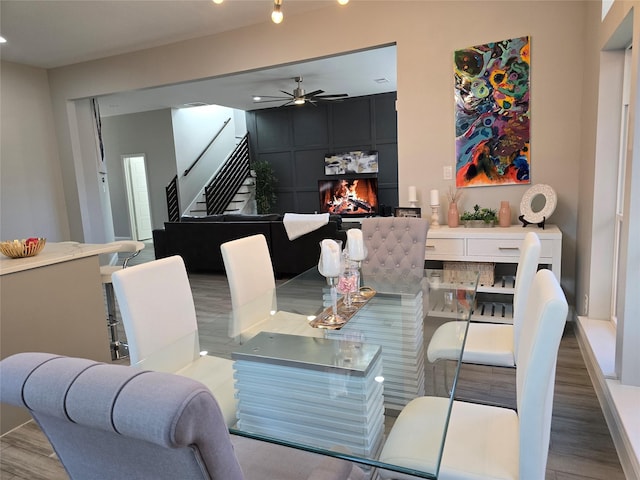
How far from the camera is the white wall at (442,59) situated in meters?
3.27

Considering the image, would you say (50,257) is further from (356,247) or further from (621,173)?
(621,173)

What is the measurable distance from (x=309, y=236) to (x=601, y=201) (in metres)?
3.08

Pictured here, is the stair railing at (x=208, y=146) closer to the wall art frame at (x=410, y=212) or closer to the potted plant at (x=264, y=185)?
the potted plant at (x=264, y=185)

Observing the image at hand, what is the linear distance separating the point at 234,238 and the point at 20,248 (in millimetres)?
3015

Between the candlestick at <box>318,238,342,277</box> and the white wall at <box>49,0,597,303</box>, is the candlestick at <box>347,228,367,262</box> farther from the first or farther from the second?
the white wall at <box>49,0,597,303</box>

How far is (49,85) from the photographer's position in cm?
558


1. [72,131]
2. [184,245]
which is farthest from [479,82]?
[72,131]

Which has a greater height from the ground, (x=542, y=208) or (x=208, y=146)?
(x=208, y=146)

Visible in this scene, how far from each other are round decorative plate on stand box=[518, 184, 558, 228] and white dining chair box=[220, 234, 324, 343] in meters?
2.22

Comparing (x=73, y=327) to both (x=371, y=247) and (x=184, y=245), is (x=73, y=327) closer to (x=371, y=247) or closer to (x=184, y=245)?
(x=371, y=247)

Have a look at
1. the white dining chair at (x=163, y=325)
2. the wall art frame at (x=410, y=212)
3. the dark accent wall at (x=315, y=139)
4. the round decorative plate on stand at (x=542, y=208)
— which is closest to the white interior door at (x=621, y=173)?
the round decorative plate on stand at (x=542, y=208)

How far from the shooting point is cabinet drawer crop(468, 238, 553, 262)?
3.08m

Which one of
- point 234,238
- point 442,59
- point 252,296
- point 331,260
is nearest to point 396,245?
point 252,296

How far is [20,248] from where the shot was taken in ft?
8.20
